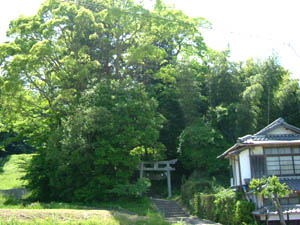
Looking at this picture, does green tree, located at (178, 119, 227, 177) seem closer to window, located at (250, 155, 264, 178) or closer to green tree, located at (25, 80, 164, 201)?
green tree, located at (25, 80, 164, 201)

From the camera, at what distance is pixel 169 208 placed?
22.5 meters

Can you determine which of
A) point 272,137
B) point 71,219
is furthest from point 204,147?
point 71,219

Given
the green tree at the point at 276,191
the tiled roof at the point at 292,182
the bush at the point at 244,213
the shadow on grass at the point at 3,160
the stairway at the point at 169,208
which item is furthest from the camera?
the shadow on grass at the point at 3,160

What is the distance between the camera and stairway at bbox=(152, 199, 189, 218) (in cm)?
2154

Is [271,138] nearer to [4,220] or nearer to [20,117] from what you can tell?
[4,220]

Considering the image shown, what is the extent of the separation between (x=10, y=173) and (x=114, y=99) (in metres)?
18.9

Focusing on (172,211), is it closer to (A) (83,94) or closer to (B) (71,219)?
(A) (83,94)

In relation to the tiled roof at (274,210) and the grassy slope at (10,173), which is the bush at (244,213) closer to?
the tiled roof at (274,210)

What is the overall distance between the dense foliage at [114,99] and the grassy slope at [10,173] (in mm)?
5518

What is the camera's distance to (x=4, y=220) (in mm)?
11570

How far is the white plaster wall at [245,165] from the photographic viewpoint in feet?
57.6

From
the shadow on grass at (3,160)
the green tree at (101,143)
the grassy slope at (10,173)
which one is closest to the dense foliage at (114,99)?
the green tree at (101,143)

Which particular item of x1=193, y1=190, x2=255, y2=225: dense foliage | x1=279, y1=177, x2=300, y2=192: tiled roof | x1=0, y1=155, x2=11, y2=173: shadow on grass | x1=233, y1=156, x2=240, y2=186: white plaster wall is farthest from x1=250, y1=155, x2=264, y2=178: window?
x1=0, y1=155, x2=11, y2=173: shadow on grass

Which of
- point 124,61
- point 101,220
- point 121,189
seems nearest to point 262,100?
point 124,61
